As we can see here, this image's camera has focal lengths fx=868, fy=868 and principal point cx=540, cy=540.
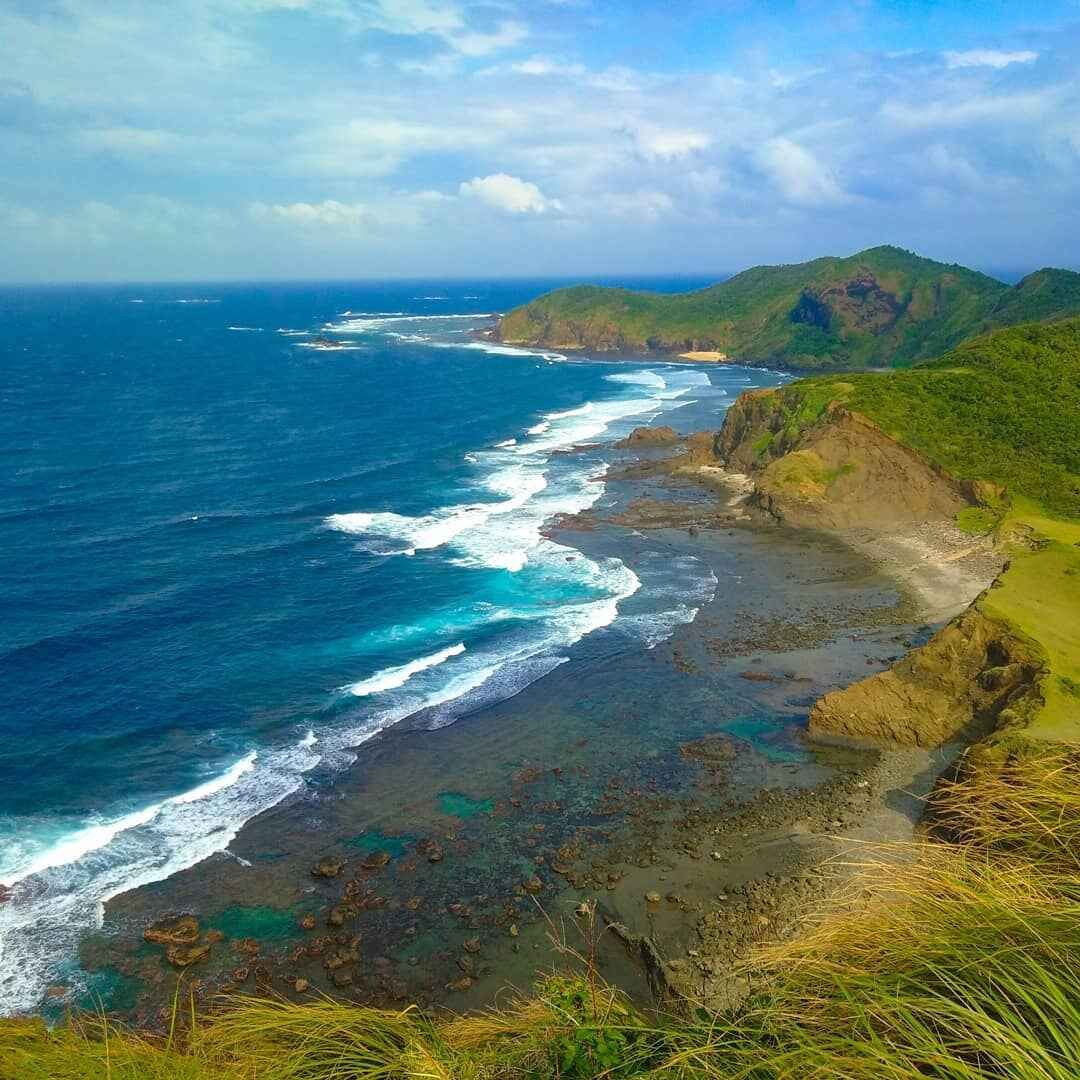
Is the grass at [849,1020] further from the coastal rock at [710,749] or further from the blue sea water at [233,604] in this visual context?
the coastal rock at [710,749]

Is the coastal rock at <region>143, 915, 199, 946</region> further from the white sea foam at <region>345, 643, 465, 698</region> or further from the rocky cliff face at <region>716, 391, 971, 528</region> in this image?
the rocky cliff face at <region>716, 391, 971, 528</region>

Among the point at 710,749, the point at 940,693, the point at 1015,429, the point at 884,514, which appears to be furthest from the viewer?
the point at 1015,429

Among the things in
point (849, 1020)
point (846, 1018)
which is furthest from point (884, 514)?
point (846, 1018)

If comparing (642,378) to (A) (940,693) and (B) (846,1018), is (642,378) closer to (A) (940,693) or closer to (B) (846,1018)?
(A) (940,693)

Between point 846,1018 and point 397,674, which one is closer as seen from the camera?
point 846,1018

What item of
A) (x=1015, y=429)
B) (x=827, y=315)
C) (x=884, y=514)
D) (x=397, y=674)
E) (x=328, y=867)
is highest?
(x=827, y=315)

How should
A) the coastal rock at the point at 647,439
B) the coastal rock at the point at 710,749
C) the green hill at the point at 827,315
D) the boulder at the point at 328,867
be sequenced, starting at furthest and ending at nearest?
the green hill at the point at 827,315 → the coastal rock at the point at 647,439 → the coastal rock at the point at 710,749 → the boulder at the point at 328,867

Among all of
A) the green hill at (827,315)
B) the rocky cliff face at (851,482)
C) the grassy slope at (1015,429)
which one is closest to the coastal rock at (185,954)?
the grassy slope at (1015,429)
